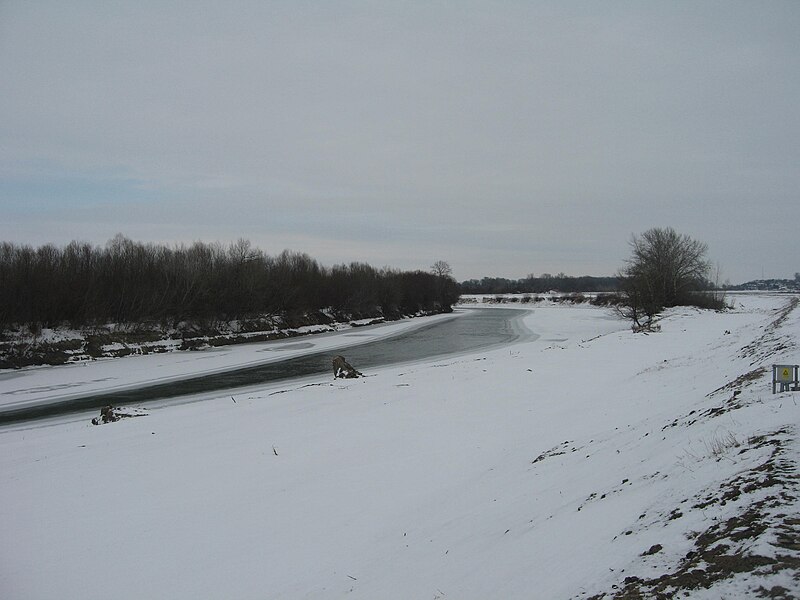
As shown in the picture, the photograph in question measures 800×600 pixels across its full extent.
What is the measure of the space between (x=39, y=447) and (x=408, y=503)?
30.7ft

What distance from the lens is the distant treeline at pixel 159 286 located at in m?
35.0

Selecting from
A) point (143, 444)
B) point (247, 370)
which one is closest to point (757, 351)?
point (143, 444)

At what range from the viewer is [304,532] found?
6.32 meters

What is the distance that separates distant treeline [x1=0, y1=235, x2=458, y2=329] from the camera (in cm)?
3502

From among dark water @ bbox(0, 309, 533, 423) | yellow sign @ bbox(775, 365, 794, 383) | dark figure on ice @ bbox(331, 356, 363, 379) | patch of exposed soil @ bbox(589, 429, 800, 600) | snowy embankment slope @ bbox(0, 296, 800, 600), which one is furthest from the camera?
dark figure on ice @ bbox(331, 356, 363, 379)

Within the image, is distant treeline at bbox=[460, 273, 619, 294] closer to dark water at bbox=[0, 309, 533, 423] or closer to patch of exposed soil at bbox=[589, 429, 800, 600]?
dark water at bbox=[0, 309, 533, 423]

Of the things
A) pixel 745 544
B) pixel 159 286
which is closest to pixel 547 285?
pixel 159 286

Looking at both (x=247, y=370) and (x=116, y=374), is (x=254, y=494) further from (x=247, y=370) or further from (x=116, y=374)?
(x=116, y=374)

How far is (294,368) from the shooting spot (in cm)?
2756

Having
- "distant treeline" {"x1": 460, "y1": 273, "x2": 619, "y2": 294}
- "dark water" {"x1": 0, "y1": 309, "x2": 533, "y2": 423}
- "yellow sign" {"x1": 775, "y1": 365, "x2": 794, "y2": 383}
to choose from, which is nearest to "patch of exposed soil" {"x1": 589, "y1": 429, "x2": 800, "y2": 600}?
"yellow sign" {"x1": 775, "y1": 365, "x2": 794, "y2": 383}

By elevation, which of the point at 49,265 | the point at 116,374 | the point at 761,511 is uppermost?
the point at 49,265

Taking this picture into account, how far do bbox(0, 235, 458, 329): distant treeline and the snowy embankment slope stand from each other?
27321mm

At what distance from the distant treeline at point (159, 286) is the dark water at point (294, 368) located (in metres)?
16.7

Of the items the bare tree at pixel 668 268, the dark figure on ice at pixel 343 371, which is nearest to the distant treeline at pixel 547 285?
the bare tree at pixel 668 268
